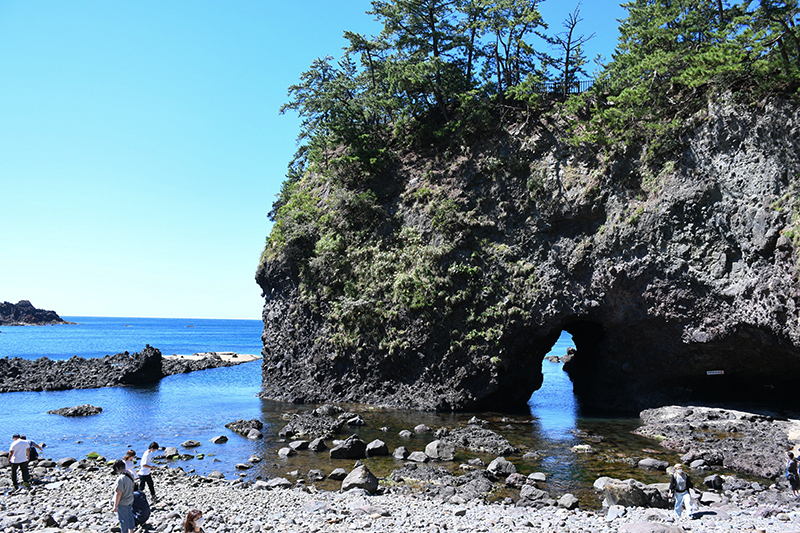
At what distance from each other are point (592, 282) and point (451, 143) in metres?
14.5

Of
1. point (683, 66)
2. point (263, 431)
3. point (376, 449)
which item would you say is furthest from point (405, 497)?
point (683, 66)

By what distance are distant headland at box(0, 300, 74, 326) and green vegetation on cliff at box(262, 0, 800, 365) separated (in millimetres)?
194310

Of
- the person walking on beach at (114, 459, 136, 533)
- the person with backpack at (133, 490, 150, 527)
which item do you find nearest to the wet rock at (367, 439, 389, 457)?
the person with backpack at (133, 490, 150, 527)

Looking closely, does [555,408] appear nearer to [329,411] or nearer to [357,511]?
[329,411]

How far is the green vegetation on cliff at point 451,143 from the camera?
27.1 metres

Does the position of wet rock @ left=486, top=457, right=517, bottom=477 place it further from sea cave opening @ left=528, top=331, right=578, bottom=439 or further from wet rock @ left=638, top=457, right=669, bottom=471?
sea cave opening @ left=528, top=331, right=578, bottom=439

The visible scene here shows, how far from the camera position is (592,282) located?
28031 mm

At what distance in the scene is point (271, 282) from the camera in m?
40.2

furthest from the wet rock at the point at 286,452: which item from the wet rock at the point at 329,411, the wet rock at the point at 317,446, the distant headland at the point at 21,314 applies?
the distant headland at the point at 21,314

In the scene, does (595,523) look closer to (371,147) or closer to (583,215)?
(583,215)

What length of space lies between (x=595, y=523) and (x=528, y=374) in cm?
1845

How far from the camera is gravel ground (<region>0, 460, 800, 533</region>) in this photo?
41.6 ft

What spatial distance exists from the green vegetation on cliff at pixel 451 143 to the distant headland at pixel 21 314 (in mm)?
194310

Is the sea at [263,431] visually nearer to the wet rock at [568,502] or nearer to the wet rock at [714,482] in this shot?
the wet rock at [568,502]
